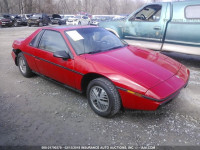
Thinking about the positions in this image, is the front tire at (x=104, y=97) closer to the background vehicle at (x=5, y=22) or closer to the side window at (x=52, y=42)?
the side window at (x=52, y=42)

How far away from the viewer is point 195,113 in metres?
2.80

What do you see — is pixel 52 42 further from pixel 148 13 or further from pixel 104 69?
pixel 148 13

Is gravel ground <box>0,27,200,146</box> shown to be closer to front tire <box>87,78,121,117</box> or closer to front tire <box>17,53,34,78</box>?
front tire <box>87,78,121,117</box>

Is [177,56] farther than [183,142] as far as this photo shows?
Yes

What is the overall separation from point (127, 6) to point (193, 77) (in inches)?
2116

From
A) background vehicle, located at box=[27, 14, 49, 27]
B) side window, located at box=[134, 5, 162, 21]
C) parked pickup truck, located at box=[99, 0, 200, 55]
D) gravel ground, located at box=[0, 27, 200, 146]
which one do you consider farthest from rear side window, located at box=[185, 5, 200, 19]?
background vehicle, located at box=[27, 14, 49, 27]

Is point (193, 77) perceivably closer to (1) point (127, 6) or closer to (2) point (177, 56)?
(2) point (177, 56)

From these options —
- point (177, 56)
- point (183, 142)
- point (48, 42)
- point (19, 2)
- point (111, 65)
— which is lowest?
point (183, 142)

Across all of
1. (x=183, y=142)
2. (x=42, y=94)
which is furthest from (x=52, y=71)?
(x=183, y=142)

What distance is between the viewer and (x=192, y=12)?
4.76 metres

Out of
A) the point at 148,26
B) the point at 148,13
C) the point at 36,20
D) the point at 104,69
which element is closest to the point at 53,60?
the point at 104,69

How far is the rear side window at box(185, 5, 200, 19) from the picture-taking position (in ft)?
15.4

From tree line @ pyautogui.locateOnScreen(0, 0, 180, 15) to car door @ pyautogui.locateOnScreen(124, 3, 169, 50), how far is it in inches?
1671

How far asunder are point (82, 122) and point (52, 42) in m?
1.70
